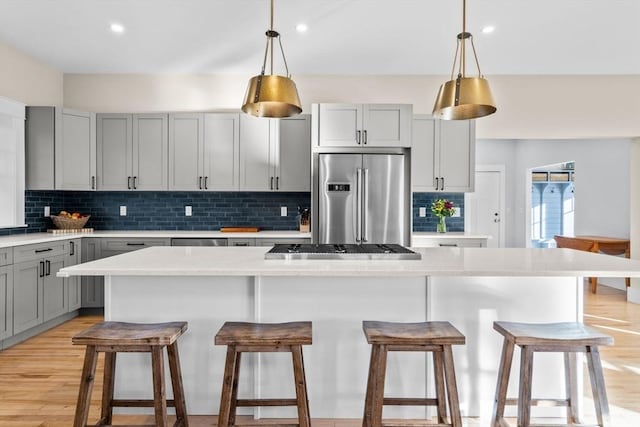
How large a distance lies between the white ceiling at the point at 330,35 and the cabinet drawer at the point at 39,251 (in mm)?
1959

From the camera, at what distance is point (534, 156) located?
25.5 ft

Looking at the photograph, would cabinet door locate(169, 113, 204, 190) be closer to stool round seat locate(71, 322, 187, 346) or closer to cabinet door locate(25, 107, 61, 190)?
cabinet door locate(25, 107, 61, 190)

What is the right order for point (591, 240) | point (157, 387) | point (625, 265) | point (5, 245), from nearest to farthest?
1. point (157, 387)
2. point (625, 265)
3. point (5, 245)
4. point (591, 240)

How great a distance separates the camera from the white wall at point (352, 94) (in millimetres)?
4840

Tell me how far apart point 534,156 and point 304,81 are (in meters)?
5.15

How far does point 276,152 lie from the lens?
4.57m

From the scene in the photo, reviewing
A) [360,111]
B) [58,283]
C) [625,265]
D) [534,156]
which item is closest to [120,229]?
[58,283]

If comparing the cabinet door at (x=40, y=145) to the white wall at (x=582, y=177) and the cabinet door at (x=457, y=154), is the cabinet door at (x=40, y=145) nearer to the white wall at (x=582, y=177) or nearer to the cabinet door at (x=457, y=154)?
the cabinet door at (x=457, y=154)

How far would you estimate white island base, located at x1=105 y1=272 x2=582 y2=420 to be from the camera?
2.22 m

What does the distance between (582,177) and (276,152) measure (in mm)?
5371

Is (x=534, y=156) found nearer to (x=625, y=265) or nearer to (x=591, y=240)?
(x=591, y=240)

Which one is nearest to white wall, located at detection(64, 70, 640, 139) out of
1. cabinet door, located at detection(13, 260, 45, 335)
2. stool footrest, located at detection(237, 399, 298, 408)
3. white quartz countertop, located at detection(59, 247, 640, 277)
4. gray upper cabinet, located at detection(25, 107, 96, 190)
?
gray upper cabinet, located at detection(25, 107, 96, 190)

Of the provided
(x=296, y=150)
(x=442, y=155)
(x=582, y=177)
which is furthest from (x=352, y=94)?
(x=582, y=177)

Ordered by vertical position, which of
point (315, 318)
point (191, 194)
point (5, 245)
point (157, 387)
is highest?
point (191, 194)
